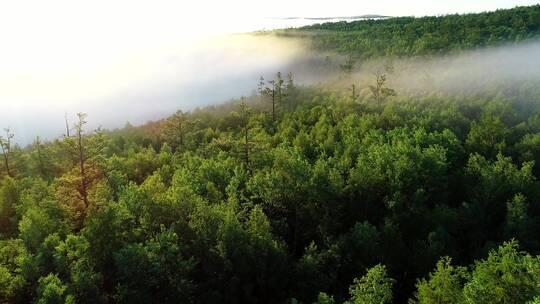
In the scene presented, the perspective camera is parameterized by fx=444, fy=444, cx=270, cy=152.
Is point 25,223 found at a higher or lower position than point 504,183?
higher

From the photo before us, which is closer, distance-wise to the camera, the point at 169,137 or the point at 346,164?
the point at 346,164

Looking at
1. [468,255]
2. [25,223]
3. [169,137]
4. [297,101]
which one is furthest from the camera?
[297,101]

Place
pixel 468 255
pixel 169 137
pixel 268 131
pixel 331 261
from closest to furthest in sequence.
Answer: pixel 331 261 < pixel 468 255 < pixel 169 137 < pixel 268 131

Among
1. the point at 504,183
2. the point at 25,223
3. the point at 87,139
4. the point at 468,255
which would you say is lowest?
the point at 468,255

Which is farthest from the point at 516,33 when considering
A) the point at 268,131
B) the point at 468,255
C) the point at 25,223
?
the point at 25,223

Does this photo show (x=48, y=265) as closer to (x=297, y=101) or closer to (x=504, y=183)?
(x=504, y=183)

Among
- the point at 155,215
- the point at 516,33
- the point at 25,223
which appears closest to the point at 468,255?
the point at 155,215
